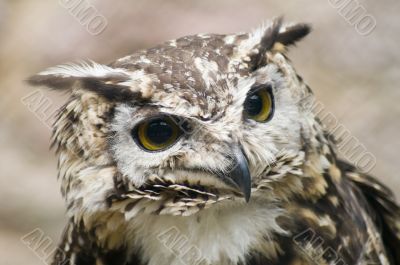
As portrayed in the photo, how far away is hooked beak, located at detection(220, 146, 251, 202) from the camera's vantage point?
3049 millimetres

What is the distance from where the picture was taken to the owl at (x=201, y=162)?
314 cm

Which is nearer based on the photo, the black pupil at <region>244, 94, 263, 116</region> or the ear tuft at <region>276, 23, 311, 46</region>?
the black pupil at <region>244, 94, 263, 116</region>

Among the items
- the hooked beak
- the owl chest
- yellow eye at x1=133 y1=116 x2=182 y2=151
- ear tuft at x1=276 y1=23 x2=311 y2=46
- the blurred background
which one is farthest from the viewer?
the blurred background

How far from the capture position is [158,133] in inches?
124

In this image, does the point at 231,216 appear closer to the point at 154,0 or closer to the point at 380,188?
the point at 380,188

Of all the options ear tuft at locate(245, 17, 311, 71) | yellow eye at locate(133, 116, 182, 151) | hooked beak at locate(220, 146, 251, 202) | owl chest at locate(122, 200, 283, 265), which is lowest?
owl chest at locate(122, 200, 283, 265)

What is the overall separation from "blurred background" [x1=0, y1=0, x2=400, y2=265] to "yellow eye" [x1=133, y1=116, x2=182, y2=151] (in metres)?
3.06

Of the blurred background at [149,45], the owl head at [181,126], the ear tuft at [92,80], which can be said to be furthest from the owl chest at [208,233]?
the blurred background at [149,45]

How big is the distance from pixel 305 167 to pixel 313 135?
0.44 ft

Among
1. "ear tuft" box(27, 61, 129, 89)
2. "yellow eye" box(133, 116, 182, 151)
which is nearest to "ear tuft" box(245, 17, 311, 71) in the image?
"yellow eye" box(133, 116, 182, 151)

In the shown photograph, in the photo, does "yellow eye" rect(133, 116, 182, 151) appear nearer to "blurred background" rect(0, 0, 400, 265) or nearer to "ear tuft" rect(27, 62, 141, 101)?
"ear tuft" rect(27, 62, 141, 101)

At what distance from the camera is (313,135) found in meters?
3.46

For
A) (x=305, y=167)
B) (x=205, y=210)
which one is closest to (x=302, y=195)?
(x=305, y=167)

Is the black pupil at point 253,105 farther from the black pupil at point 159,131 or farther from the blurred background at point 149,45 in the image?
the blurred background at point 149,45
